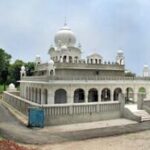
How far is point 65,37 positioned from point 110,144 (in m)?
27.5

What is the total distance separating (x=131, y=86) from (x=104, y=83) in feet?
14.8

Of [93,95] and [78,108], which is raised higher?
[78,108]

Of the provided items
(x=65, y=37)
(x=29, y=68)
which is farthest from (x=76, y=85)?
(x=29, y=68)

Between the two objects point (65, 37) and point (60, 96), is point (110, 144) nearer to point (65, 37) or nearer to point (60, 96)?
point (60, 96)

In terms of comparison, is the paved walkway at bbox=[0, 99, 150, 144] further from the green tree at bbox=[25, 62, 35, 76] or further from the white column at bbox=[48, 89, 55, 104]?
the green tree at bbox=[25, 62, 35, 76]

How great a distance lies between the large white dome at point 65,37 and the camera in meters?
40.6

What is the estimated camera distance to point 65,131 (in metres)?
17.5

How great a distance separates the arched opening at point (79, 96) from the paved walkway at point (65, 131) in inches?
523

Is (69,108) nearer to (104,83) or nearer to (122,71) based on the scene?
(104,83)

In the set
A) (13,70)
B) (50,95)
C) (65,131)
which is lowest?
(65,131)

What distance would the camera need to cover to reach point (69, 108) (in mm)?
19984

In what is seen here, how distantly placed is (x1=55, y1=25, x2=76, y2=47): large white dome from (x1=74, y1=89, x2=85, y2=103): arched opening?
8.61 m

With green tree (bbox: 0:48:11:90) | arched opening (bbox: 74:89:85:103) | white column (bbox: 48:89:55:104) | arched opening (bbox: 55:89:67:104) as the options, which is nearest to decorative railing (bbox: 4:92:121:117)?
white column (bbox: 48:89:55:104)

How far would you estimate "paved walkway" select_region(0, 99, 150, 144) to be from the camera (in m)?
15.6
